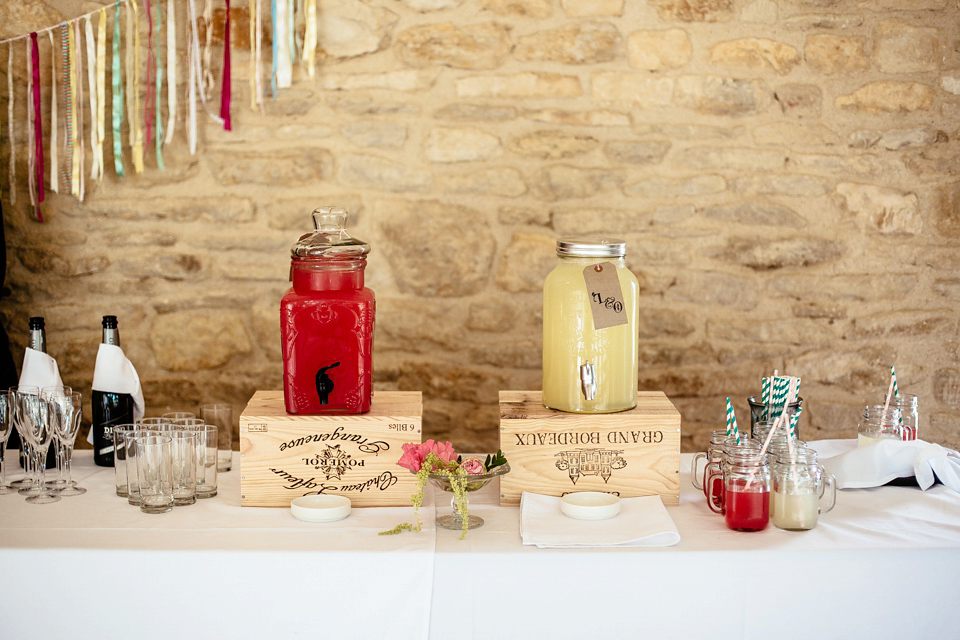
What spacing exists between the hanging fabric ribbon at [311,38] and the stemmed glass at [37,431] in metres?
1.32

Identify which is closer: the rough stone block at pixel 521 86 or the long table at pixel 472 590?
the long table at pixel 472 590

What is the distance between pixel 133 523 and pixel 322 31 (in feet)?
5.29

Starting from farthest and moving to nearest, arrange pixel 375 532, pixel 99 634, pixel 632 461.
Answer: pixel 632 461 → pixel 375 532 → pixel 99 634

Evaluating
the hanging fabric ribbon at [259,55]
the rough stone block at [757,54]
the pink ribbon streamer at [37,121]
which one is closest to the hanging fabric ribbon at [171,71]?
the hanging fabric ribbon at [259,55]

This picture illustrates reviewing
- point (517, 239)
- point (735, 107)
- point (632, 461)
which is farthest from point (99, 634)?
point (735, 107)

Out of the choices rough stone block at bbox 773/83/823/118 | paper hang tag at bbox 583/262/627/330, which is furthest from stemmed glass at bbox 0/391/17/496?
rough stone block at bbox 773/83/823/118

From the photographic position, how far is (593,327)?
1.61 m

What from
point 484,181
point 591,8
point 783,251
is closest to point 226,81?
point 484,181

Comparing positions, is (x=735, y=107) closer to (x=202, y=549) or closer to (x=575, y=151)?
(x=575, y=151)

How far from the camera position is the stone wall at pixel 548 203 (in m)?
2.58

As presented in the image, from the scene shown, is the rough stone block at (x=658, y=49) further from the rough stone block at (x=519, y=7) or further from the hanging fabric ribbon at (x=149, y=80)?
the hanging fabric ribbon at (x=149, y=80)

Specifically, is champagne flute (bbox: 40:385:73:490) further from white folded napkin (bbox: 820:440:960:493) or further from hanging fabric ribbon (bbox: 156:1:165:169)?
white folded napkin (bbox: 820:440:960:493)

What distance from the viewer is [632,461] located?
1.60 metres

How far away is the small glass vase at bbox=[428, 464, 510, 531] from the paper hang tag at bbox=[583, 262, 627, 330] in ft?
1.07
